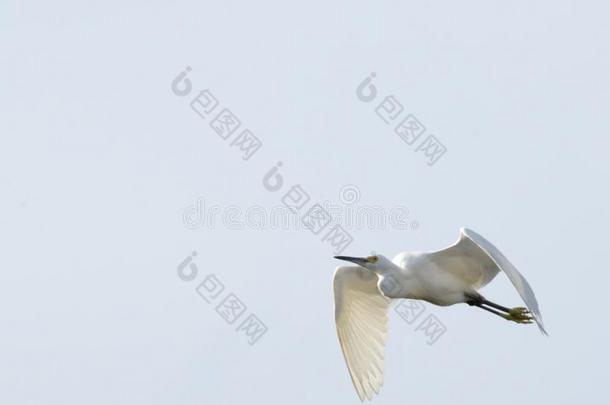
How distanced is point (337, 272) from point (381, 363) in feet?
5.25

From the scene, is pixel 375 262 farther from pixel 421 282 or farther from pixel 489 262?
pixel 489 262

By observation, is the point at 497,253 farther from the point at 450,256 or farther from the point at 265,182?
the point at 265,182

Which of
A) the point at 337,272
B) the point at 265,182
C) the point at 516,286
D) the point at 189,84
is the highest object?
the point at 189,84

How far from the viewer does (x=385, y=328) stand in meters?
24.3

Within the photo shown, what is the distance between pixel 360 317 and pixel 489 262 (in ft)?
7.92

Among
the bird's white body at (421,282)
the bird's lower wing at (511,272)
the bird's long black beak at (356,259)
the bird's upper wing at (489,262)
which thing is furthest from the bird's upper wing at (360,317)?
the bird's lower wing at (511,272)

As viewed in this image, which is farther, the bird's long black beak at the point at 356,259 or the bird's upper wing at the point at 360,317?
the bird's upper wing at the point at 360,317

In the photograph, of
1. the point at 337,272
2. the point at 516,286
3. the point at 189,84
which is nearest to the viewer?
the point at 516,286

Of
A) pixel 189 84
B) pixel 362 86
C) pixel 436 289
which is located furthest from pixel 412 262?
pixel 189 84

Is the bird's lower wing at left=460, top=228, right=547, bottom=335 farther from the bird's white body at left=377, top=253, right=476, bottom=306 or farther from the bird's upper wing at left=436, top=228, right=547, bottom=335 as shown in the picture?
the bird's white body at left=377, top=253, right=476, bottom=306

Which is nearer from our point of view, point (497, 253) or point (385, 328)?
point (497, 253)

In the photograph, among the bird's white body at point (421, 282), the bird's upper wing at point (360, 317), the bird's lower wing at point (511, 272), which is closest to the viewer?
the bird's lower wing at point (511, 272)

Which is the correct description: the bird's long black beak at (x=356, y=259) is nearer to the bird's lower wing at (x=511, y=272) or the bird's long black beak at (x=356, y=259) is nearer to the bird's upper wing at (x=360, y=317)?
the bird's upper wing at (x=360, y=317)

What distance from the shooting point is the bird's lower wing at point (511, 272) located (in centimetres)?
1979
